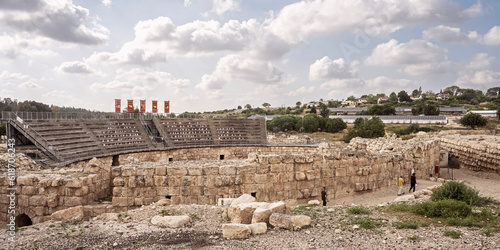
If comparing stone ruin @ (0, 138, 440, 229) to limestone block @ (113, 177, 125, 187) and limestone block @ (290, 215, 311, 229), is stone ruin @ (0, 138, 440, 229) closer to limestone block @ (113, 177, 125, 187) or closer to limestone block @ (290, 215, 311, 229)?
limestone block @ (113, 177, 125, 187)

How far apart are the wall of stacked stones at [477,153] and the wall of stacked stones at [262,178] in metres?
6.40

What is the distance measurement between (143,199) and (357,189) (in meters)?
9.35

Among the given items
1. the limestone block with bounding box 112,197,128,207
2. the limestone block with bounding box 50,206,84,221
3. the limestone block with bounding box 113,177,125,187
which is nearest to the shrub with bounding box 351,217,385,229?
the limestone block with bounding box 50,206,84,221

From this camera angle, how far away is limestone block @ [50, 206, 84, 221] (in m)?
8.55

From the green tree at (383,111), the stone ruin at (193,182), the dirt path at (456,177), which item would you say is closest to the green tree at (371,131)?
the dirt path at (456,177)

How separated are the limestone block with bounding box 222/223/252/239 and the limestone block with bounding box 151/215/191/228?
1.34 metres

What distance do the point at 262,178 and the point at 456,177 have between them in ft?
41.1

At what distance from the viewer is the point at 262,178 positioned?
12750 mm

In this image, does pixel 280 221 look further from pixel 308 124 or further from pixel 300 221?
pixel 308 124

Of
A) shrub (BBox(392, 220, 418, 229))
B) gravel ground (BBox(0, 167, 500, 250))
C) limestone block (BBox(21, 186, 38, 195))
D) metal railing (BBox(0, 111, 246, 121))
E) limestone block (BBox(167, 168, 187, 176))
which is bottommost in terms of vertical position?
gravel ground (BBox(0, 167, 500, 250))

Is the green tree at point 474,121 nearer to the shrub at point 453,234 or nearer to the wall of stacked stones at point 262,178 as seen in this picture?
the wall of stacked stones at point 262,178

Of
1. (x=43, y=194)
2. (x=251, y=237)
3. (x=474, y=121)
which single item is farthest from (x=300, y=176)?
(x=474, y=121)

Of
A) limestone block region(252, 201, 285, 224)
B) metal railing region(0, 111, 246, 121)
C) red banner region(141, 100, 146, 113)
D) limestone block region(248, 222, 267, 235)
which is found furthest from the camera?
red banner region(141, 100, 146, 113)

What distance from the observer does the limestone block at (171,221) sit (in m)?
7.55
